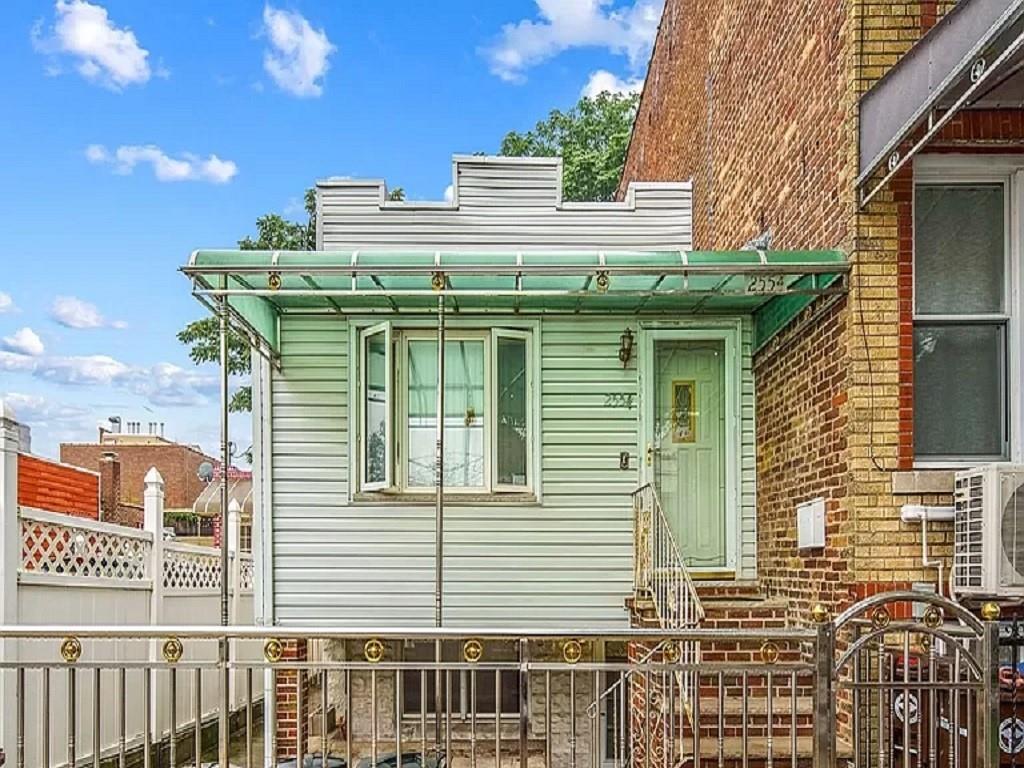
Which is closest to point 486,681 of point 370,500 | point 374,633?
point 370,500

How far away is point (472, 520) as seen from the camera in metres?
8.36

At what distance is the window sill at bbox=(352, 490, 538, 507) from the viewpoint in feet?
27.3

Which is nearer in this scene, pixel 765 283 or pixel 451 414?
pixel 765 283

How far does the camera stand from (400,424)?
27.4 ft

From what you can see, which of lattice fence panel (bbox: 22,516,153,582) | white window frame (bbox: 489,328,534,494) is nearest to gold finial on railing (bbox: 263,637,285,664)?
lattice fence panel (bbox: 22,516,153,582)

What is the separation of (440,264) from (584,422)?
2.55 m

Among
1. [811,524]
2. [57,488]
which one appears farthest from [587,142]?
[811,524]

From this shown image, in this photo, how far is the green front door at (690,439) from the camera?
831cm

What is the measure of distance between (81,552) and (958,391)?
6313mm

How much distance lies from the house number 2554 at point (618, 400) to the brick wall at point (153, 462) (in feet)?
80.6

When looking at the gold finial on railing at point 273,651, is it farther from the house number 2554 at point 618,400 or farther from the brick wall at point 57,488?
the brick wall at point 57,488

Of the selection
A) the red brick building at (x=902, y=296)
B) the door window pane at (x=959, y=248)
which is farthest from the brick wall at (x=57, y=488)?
the door window pane at (x=959, y=248)

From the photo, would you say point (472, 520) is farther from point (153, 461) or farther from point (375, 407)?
point (153, 461)

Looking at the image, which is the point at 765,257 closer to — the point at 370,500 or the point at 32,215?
the point at 370,500
